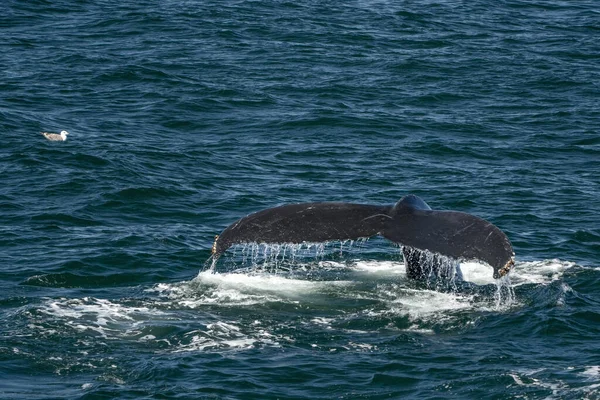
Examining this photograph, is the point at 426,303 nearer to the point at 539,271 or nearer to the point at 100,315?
the point at 539,271

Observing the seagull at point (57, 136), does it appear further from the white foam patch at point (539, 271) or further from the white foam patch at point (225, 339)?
the white foam patch at point (225, 339)

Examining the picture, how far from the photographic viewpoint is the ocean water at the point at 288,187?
14.0 metres

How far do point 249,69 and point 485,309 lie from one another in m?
18.6

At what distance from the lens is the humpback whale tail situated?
543 inches

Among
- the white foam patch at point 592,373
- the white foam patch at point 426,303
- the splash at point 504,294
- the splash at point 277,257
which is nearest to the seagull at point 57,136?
the splash at point 277,257

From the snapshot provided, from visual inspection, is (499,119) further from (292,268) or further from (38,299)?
(38,299)

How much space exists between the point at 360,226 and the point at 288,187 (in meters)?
9.07

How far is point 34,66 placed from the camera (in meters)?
33.0

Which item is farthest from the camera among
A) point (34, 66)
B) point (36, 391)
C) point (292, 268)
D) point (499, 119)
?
point (34, 66)

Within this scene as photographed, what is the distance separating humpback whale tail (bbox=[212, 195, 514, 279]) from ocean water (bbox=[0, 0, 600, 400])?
4.16 ft

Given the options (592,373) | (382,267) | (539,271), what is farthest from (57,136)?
(592,373)

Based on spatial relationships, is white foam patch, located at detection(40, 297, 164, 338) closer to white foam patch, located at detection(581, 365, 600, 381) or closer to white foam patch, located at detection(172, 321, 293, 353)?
white foam patch, located at detection(172, 321, 293, 353)

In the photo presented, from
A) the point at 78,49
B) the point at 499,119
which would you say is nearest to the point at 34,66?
the point at 78,49

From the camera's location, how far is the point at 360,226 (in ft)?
47.5
